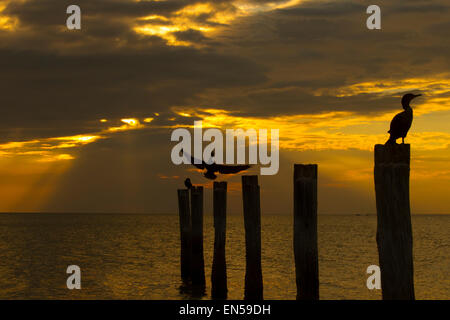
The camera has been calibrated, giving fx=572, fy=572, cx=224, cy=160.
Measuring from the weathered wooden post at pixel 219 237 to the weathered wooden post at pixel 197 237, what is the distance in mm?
2002

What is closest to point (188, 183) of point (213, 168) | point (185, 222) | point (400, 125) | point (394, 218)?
point (185, 222)

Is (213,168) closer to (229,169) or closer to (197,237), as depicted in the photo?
(229,169)

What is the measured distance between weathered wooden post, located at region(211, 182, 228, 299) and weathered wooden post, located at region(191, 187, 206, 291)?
200 centimetres

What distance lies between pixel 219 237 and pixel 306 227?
6.82 meters

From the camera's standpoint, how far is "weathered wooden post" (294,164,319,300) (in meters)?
9.02

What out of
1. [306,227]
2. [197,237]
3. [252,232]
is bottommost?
[197,237]

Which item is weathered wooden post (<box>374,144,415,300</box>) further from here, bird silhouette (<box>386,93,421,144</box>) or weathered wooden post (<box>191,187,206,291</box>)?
weathered wooden post (<box>191,187,206,291</box>)

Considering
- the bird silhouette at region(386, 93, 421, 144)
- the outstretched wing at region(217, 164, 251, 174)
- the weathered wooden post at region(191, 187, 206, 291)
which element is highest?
the outstretched wing at region(217, 164, 251, 174)

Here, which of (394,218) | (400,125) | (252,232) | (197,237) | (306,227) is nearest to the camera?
(394,218)

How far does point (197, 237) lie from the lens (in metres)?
18.4

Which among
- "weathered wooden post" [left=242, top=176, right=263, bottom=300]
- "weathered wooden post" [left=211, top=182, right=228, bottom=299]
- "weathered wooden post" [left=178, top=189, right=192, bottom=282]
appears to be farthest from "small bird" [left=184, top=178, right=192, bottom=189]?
"weathered wooden post" [left=242, top=176, right=263, bottom=300]
